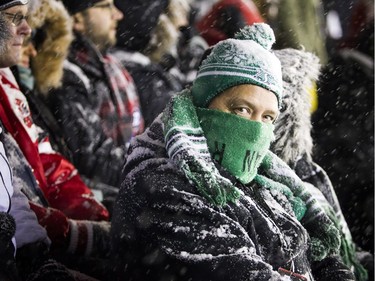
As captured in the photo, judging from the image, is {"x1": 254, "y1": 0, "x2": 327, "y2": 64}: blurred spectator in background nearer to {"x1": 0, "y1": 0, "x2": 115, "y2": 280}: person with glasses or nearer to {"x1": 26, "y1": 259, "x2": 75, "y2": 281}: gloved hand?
{"x1": 0, "y1": 0, "x2": 115, "y2": 280}: person with glasses

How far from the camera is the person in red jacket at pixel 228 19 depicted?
4.19 meters

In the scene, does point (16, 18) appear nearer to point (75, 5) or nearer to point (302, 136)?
point (302, 136)

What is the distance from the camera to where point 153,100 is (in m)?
5.06

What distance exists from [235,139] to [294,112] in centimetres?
91

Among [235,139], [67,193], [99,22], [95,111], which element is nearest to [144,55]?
[99,22]

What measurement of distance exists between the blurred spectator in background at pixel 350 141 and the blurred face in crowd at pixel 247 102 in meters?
1.50

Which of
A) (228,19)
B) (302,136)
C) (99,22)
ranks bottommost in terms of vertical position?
(99,22)

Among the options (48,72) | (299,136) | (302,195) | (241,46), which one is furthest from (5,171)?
(48,72)

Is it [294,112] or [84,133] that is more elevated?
[294,112]

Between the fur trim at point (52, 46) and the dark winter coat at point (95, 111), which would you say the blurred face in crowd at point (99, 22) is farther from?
the fur trim at point (52, 46)

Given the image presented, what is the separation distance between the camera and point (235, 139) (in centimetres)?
240

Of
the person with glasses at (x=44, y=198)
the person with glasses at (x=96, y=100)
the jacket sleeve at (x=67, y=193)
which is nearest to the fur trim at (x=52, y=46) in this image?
the person with glasses at (x=96, y=100)

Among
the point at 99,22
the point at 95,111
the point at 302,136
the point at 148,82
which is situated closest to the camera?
the point at 302,136

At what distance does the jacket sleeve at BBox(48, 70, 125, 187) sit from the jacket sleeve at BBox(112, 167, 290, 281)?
175cm
